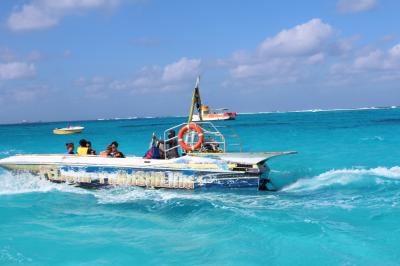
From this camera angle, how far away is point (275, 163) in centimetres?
2184

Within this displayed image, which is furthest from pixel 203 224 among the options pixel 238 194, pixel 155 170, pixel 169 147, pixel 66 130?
pixel 66 130

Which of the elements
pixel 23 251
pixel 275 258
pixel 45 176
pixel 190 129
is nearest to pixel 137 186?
pixel 190 129

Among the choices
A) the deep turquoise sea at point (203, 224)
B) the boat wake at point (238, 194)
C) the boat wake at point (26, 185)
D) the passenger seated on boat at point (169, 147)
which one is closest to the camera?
the deep turquoise sea at point (203, 224)

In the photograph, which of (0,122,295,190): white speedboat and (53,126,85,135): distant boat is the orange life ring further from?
(53,126,85,135): distant boat

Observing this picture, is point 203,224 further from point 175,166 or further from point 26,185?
point 26,185

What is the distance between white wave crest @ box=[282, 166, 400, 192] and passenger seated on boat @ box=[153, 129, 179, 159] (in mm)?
3876

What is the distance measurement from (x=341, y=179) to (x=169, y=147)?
6.46 m

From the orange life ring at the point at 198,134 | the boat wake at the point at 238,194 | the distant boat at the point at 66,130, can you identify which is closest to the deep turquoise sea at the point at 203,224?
the boat wake at the point at 238,194

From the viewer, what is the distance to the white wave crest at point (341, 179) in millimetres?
14125

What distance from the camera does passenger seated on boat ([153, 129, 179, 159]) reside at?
1341 centimetres

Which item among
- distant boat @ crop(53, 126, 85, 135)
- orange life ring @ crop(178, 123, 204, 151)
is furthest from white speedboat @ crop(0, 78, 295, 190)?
distant boat @ crop(53, 126, 85, 135)

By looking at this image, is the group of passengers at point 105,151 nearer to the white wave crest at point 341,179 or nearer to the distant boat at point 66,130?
the white wave crest at point 341,179

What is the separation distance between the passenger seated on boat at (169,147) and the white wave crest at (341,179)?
3.88 metres

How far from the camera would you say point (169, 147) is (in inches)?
537
